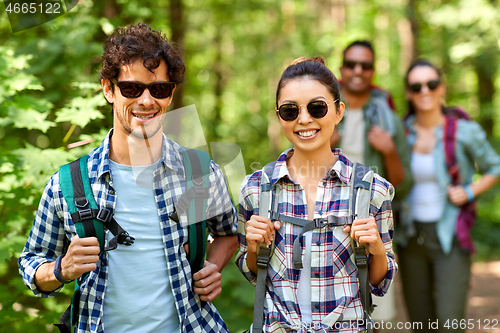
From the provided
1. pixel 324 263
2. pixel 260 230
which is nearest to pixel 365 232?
pixel 324 263

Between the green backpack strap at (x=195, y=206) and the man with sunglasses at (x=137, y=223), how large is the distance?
0.04m

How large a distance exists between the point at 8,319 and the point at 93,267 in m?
1.89

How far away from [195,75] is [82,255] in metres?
7.08

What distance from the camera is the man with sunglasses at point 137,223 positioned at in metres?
2.00

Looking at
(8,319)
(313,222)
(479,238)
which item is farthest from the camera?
(479,238)

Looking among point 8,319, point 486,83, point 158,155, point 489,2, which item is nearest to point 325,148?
point 158,155

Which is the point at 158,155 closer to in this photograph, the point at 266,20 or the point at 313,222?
the point at 313,222

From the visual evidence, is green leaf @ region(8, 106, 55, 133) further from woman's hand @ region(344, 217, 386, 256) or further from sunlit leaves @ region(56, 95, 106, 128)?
woman's hand @ region(344, 217, 386, 256)

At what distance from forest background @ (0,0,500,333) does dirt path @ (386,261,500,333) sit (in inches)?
41.1

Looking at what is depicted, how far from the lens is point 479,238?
10.2 m

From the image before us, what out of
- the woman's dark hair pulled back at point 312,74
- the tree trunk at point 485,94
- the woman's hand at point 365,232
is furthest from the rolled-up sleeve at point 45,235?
the tree trunk at point 485,94

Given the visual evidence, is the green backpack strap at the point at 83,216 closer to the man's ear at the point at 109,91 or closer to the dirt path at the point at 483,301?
the man's ear at the point at 109,91

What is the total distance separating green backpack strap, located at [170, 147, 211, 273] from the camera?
2131mm

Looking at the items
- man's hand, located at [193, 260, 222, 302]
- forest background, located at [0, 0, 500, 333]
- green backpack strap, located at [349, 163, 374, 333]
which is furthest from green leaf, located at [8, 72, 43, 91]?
green backpack strap, located at [349, 163, 374, 333]
